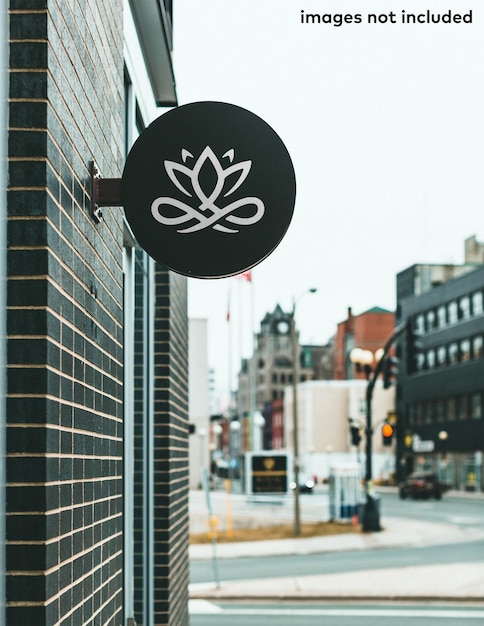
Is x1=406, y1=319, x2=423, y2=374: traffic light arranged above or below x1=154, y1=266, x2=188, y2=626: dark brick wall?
above

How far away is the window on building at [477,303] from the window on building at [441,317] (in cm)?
566

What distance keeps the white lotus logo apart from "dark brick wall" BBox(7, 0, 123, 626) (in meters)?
0.31

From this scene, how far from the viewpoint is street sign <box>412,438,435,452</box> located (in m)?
80.3

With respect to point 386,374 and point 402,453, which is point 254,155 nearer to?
point 386,374

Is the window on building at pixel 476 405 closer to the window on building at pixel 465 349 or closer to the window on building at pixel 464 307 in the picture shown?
the window on building at pixel 465 349

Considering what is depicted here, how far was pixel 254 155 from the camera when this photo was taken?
152 inches

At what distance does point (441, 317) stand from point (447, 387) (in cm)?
512

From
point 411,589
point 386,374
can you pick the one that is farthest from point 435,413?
point 411,589

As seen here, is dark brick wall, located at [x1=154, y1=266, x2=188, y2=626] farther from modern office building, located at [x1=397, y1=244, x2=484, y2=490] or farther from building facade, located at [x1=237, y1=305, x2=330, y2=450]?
building facade, located at [x1=237, y1=305, x2=330, y2=450]

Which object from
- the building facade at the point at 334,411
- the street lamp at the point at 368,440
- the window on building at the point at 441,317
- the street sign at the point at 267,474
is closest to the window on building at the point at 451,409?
the window on building at the point at 441,317

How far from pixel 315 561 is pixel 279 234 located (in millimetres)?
20583

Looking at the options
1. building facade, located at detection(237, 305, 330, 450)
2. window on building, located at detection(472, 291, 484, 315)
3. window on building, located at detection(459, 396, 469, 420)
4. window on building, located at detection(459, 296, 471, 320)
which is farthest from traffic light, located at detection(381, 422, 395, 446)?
building facade, located at detection(237, 305, 330, 450)

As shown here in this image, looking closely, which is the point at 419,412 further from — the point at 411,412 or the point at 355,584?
the point at 355,584

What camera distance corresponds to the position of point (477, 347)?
7156cm
